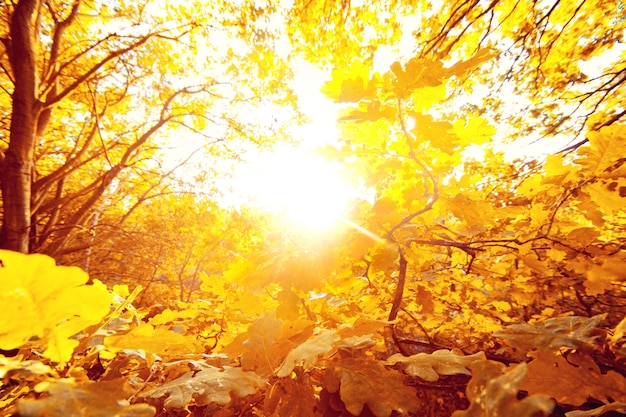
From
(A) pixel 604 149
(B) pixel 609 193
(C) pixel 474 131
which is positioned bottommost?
(B) pixel 609 193

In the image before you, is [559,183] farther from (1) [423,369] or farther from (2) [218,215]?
(2) [218,215]

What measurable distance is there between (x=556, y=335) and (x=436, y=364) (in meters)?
0.32

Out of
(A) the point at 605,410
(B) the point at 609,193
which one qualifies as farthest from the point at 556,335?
(B) the point at 609,193

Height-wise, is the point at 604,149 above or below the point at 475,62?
below

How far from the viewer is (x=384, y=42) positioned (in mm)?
5289

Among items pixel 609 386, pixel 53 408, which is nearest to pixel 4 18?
pixel 53 408

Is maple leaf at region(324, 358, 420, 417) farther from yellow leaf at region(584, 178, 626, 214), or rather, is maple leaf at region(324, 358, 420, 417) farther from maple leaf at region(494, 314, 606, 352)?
yellow leaf at region(584, 178, 626, 214)

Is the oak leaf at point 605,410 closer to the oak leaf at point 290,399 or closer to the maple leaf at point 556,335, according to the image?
the maple leaf at point 556,335

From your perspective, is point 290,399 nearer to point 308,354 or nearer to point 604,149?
point 308,354

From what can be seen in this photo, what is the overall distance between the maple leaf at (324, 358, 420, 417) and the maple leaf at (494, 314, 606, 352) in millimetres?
318

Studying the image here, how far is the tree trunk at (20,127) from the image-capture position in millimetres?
3010

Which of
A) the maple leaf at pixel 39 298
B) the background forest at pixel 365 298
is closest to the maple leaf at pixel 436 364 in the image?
the background forest at pixel 365 298

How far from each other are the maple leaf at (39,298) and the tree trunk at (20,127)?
400 centimetres

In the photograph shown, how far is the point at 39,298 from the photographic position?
1.43 ft
